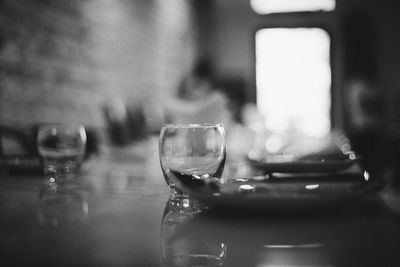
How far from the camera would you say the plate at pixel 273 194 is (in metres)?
0.51

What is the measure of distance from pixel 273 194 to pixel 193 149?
184 millimetres

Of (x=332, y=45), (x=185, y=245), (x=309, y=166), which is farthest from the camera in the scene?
(x=332, y=45)

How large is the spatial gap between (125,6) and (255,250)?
183 inches

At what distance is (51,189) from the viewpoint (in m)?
0.83

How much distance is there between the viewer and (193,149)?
67 cm

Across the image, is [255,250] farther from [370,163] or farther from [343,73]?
[343,73]

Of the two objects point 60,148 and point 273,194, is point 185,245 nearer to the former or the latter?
point 273,194

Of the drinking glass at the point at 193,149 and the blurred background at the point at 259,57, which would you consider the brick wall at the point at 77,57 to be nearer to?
the blurred background at the point at 259,57

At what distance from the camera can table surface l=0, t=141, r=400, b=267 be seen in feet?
1.23

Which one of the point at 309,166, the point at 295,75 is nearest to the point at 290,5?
the point at 295,75

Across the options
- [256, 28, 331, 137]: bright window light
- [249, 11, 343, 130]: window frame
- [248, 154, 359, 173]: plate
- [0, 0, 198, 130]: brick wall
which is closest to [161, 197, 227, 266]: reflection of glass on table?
[248, 154, 359, 173]: plate

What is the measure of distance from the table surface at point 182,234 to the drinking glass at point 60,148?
0.18m

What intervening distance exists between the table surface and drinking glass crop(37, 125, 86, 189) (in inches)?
7.0

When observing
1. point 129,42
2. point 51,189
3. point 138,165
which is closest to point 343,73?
point 129,42
